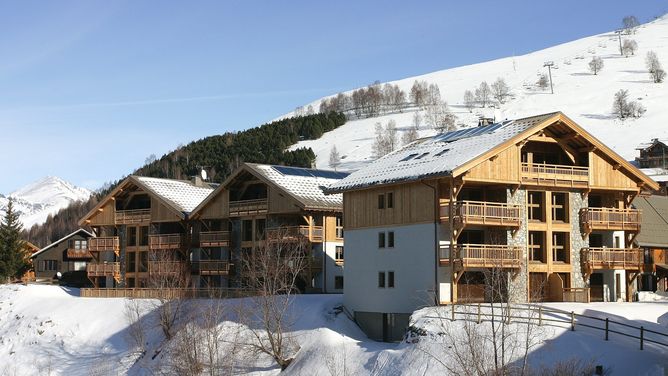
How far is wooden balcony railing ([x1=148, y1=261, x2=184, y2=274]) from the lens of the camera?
67.7 meters

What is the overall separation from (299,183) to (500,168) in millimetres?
19622

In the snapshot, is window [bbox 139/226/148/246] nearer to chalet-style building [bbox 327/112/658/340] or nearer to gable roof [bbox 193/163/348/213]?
gable roof [bbox 193/163/348/213]

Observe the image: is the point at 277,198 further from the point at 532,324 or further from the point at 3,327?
the point at 532,324

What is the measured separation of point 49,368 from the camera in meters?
58.9

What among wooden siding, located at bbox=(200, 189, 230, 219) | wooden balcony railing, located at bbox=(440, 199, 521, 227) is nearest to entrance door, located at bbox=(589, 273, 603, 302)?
wooden balcony railing, located at bbox=(440, 199, 521, 227)

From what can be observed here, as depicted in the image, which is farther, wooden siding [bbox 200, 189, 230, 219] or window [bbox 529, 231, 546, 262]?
wooden siding [bbox 200, 189, 230, 219]

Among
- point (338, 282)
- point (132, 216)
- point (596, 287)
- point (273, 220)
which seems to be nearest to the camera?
point (596, 287)

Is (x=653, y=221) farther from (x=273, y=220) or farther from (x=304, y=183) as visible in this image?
(x=273, y=220)

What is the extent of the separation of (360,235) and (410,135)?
126310 mm

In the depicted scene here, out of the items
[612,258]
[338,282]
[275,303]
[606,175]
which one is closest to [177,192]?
[338,282]

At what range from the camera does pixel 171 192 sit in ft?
261

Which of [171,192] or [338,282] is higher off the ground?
[171,192]

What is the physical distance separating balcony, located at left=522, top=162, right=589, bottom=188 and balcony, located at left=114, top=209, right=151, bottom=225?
36.5 metres

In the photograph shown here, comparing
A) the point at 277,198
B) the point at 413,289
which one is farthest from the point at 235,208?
the point at 413,289
